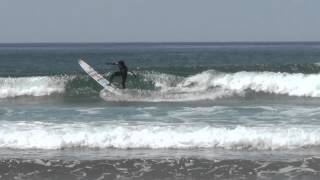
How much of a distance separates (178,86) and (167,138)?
1314 centimetres

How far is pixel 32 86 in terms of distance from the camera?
23859 millimetres

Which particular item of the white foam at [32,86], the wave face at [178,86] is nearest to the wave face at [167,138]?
the wave face at [178,86]

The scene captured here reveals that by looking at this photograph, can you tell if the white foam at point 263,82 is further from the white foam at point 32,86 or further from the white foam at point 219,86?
the white foam at point 32,86

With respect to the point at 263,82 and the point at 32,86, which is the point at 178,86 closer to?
the point at 263,82

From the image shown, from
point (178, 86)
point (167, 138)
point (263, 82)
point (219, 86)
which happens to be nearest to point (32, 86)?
point (178, 86)

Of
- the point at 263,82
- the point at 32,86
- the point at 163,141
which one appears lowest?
the point at 163,141

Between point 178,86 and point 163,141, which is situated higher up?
point 178,86

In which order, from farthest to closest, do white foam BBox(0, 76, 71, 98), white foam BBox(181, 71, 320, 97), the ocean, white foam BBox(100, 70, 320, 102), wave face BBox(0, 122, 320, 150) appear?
white foam BBox(0, 76, 71, 98) < white foam BBox(181, 71, 320, 97) < white foam BBox(100, 70, 320, 102) < wave face BBox(0, 122, 320, 150) < the ocean

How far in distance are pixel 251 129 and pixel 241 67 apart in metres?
18.8

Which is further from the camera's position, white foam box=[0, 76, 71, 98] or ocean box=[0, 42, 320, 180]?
white foam box=[0, 76, 71, 98]

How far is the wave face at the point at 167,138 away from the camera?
11.1m

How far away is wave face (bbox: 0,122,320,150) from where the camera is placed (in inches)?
437

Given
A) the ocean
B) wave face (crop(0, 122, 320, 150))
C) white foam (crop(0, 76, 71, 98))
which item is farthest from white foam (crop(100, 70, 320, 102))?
wave face (crop(0, 122, 320, 150))

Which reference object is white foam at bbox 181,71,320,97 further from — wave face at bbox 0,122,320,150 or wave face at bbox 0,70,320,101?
wave face at bbox 0,122,320,150
